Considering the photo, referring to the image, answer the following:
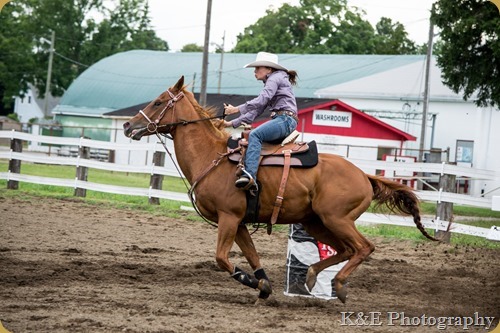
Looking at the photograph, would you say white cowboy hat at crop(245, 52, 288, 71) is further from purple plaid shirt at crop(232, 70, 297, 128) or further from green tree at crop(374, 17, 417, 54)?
green tree at crop(374, 17, 417, 54)

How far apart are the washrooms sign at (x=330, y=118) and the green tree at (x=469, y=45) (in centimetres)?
1408

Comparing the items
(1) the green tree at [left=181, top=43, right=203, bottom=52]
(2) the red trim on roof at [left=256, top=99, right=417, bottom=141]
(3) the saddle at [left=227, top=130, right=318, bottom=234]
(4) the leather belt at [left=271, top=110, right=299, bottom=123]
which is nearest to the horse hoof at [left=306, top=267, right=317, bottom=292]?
(3) the saddle at [left=227, top=130, right=318, bottom=234]

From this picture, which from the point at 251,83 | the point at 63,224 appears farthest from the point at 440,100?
the point at 63,224

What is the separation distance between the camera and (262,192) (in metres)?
9.03

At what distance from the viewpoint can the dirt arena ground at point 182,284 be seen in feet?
24.4

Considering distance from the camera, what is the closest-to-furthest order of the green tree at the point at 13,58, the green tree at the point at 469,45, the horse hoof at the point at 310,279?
the horse hoof at the point at 310,279 → the green tree at the point at 469,45 → the green tree at the point at 13,58

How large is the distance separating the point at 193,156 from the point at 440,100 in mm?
35539

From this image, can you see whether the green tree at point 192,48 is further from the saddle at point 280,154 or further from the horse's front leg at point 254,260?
the horse's front leg at point 254,260

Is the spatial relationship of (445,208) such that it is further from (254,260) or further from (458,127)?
(458,127)

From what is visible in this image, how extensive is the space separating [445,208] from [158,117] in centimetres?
716

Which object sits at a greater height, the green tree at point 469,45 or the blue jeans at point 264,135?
the green tree at point 469,45

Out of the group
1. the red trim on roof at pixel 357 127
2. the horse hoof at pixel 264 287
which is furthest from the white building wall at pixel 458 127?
the horse hoof at pixel 264 287

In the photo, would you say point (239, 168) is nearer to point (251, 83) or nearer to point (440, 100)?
point (440, 100)

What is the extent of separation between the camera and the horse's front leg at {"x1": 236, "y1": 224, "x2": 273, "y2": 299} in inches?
344
